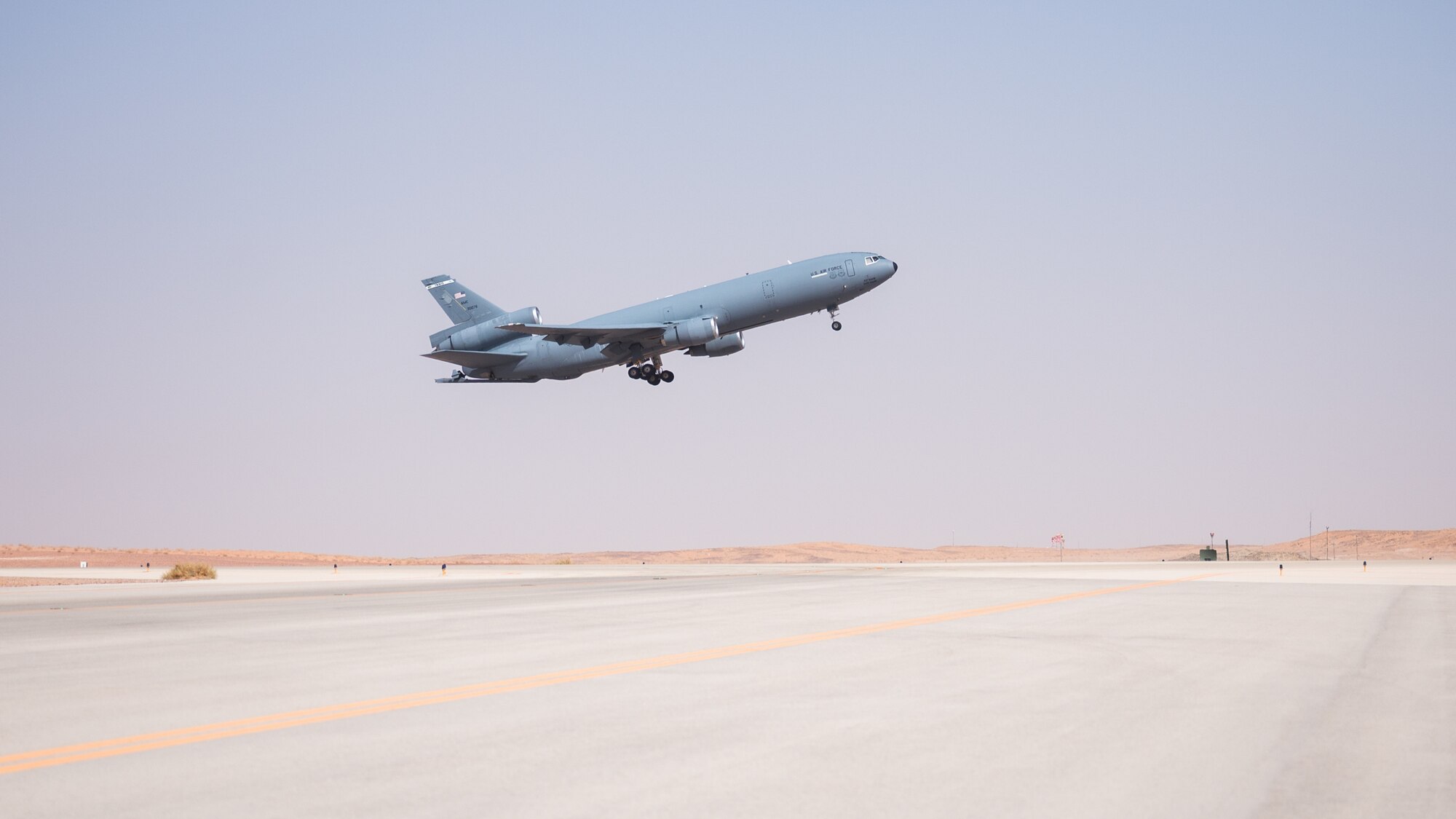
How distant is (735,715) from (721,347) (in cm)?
4777

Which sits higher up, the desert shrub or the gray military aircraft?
the gray military aircraft

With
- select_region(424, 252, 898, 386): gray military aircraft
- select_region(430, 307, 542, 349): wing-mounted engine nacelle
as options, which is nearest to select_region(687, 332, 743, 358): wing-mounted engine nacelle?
select_region(424, 252, 898, 386): gray military aircraft

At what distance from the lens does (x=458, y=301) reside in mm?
67688

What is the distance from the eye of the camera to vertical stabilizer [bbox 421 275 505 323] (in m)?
67.0

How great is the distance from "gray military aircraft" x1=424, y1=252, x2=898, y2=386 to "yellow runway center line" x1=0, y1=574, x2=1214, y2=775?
122ft

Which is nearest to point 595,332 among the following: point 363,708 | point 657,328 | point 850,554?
point 657,328

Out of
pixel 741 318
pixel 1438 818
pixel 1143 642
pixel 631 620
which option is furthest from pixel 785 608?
pixel 741 318

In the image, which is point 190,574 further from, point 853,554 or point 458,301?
point 853,554

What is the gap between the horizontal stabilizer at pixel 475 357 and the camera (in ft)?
211

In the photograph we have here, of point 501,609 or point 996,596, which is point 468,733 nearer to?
point 501,609

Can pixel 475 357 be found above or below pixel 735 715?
above

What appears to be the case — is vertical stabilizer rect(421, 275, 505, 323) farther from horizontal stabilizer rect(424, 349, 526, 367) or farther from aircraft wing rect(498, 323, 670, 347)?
aircraft wing rect(498, 323, 670, 347)

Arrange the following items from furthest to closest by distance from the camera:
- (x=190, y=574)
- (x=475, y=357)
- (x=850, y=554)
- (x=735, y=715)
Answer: (x=850, y=554) < (x=475, y=357) < (x=190, y=574) < (x=735, y=715)

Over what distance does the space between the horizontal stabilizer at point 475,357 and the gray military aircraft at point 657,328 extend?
0.12 feet
